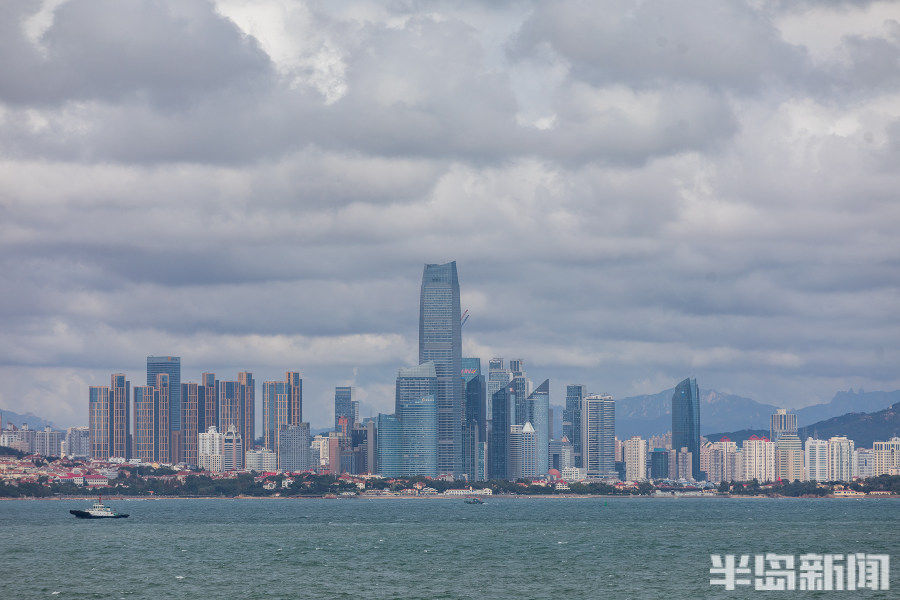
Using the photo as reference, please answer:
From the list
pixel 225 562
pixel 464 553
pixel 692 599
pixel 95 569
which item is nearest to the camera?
pixel 692 599

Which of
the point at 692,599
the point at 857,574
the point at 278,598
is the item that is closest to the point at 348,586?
the point at 278,598

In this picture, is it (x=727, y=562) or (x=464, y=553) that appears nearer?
(x=727, y=562)

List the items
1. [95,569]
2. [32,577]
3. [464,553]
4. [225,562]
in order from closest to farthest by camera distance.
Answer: [32,577]
[95,569]
[225,562]
[464,553]

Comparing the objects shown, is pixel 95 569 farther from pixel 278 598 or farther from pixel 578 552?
pixel 578 552

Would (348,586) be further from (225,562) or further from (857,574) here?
(857,574)

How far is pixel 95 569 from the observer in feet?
493

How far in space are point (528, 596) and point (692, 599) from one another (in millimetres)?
15153

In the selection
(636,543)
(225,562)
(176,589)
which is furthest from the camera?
(636,543)

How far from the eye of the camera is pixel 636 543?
199m

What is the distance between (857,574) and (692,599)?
26417mm

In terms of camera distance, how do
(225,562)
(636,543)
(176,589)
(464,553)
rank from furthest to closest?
(636,543), (464,553), (225,562), (176,589)

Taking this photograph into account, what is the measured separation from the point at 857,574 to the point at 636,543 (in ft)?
213

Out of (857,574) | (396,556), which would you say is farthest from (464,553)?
(857,574)

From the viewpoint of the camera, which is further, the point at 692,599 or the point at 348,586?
the point at 348,586
